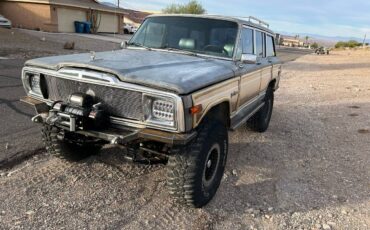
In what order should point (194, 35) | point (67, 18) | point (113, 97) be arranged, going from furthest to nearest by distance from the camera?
point (67, 18) → point (194, 35) → point (113, 97)

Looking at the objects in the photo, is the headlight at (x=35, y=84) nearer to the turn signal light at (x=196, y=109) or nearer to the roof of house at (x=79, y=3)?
the turn signal light at (x=196, y=109)

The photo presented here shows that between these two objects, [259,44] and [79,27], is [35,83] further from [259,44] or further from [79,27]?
[79,27]

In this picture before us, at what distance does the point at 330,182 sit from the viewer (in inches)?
189

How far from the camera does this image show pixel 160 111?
3.25 m

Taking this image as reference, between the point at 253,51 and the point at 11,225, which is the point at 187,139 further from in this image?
the point at 253,51

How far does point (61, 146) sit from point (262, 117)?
372 cm

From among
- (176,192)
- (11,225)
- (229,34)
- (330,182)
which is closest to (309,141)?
(330,182)

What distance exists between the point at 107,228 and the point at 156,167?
1.47 meters

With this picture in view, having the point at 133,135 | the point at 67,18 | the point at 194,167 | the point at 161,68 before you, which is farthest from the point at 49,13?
the point at 194,167

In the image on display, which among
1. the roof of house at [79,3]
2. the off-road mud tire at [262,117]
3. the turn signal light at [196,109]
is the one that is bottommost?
the off-road mud tire at [262,117]

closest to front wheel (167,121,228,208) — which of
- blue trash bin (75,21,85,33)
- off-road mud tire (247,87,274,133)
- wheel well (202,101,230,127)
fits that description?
wheel well (202,101,230,127)

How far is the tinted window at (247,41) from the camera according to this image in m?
5.05

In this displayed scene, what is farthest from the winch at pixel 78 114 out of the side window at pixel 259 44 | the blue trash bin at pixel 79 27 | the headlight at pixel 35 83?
the blue trash bin at pixel 79 27

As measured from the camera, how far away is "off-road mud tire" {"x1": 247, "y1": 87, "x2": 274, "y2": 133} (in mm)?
6578
